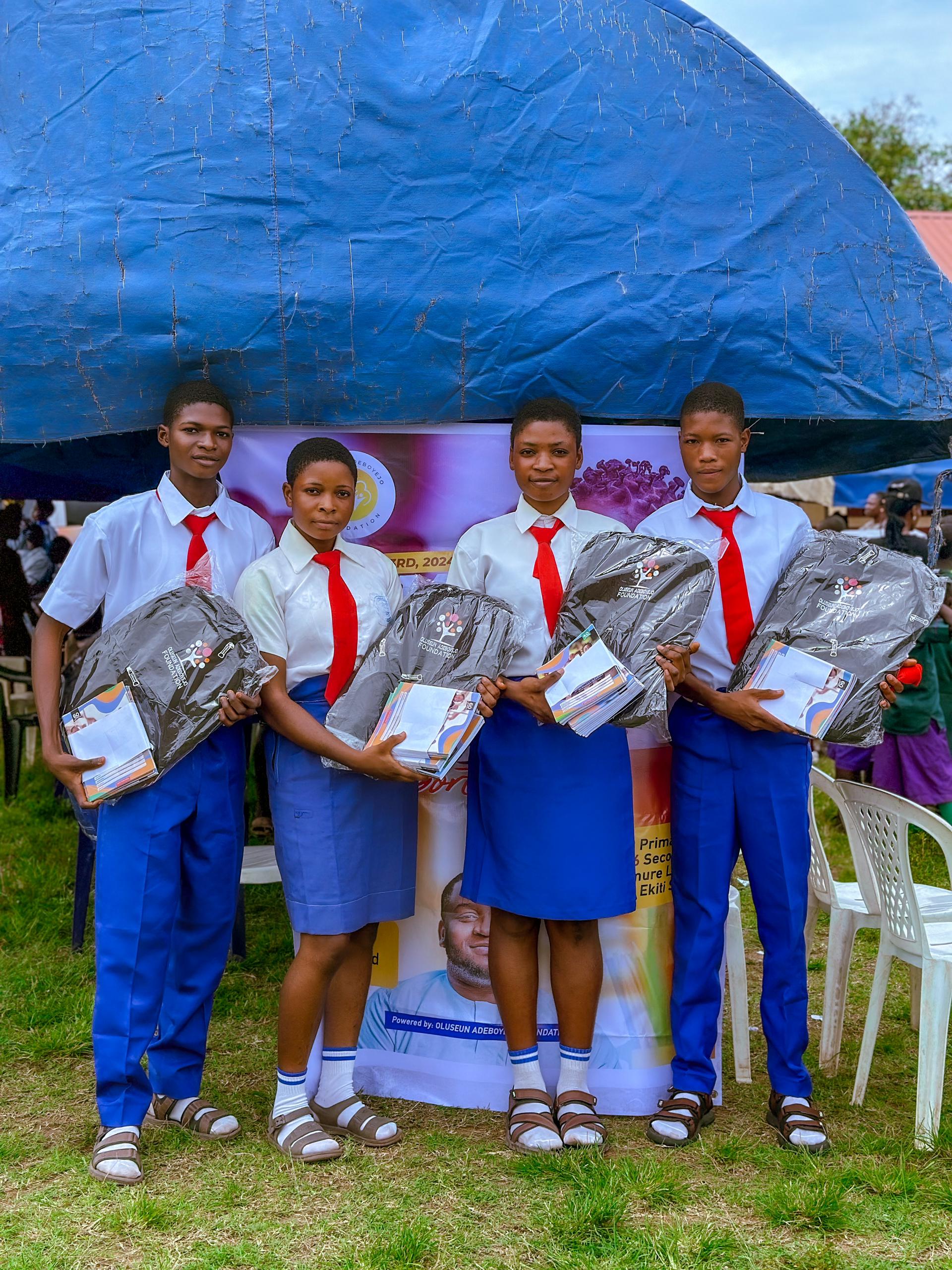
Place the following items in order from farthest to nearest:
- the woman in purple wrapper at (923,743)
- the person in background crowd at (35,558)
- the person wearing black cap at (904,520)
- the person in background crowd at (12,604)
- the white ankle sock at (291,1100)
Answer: the person in background crowd at (35,558) → the person in background crowd at (12,604) → the person wearing black cap at (904,520) → the woman in purple wrapper at (923,743) → the white ankle sock at (291,1100)

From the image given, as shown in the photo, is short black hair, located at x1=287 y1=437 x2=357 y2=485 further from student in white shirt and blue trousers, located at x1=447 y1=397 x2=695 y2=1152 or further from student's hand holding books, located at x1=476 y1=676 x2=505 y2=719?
student's hand holding books, located at x1=476 y1=676 x2=505 y2=719

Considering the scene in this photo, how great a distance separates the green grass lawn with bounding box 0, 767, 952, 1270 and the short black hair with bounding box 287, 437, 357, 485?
189 cm

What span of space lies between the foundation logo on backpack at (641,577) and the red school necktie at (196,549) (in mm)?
1150

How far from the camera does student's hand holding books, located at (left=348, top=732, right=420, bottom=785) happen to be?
3.03 m

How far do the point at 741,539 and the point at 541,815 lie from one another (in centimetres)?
97

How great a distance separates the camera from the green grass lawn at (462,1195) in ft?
8.98

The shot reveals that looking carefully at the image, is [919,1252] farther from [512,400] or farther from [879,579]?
[512,400]

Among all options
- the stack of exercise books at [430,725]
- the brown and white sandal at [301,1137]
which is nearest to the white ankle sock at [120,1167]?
the brown and white sandal at [301,1137]

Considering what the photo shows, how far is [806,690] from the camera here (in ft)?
10.3

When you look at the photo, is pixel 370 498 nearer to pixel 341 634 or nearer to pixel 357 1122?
pixel 341 634

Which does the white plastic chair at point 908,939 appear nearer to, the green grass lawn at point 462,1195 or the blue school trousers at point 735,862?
the green grass lawn at point 462,1195

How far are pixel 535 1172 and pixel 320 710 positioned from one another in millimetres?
1356

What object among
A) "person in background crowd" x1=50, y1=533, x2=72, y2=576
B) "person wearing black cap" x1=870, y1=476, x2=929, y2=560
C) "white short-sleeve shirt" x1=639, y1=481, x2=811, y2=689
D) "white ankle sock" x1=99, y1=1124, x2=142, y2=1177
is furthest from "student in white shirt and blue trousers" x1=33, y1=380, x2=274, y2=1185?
"person in background crowd" x1=50, y1=533, x2=72, y2=576

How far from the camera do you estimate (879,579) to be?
10.7ft
